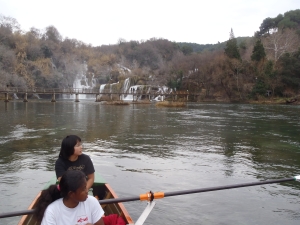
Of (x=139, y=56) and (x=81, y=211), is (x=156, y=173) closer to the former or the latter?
(x=81, y=211)

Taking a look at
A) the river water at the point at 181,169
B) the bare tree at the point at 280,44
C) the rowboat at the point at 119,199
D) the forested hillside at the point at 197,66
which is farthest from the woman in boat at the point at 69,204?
the bare tree at the point at 280,44

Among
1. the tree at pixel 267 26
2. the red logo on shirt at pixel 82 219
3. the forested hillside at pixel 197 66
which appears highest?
the tree at pixel 267 26

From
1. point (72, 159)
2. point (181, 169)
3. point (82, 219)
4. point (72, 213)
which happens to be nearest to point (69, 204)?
→ point (72, 213)

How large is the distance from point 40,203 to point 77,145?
1.48 m

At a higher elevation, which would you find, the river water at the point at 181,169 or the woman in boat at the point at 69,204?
the woman in boat at the point at 69,204

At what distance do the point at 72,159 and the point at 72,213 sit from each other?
1657 mm

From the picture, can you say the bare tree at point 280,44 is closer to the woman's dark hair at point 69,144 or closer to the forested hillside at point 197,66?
the forested hillside at point 197,66

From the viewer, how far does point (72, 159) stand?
193 inches

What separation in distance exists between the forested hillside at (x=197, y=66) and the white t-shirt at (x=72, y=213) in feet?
186

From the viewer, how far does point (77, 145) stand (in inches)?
187

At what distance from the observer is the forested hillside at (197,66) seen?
56.7 m

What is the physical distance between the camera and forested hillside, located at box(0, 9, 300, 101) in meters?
56.7

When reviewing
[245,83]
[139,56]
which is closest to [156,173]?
[245,83]

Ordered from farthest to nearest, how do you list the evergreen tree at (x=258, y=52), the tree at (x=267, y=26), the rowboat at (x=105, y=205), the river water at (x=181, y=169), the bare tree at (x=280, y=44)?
the tree at (x=267, y=26), the bare tree at (x=280, y=44), the evergreen tree at (x=258, y=52), the river water at (x=181, y=169), the rowboat at (x=105, y=205)
